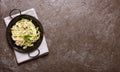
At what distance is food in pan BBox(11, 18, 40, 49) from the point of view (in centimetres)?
184

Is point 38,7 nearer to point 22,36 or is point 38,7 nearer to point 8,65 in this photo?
point 22,36

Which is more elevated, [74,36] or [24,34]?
[24,34]

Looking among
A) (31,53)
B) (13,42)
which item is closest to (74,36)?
(31,53)

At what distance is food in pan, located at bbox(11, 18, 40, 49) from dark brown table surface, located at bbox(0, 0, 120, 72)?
12 centimetres

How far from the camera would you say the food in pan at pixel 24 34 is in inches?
72.3

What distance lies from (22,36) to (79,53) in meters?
0.53

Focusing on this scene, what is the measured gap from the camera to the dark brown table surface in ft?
6.34

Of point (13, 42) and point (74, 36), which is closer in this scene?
point (13, 42)

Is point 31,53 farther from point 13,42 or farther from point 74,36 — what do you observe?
point 74,36

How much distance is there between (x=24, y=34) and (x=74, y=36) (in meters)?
0.46

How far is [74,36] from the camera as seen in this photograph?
2.03 metres

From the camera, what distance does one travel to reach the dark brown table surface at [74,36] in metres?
1.93

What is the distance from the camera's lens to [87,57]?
201 centimetres

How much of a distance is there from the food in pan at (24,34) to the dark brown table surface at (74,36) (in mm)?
122
